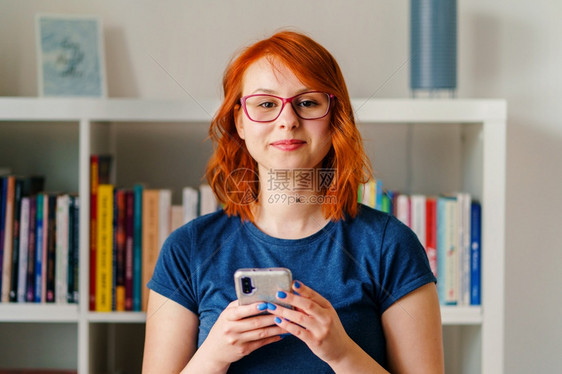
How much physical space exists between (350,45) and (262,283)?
0.95m

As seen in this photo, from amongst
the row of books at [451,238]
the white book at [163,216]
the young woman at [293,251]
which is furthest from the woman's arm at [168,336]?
the row of books at [451,238]

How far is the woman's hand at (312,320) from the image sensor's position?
0.78 m

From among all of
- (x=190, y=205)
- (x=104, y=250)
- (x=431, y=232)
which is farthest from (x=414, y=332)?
(x=104, y=250)

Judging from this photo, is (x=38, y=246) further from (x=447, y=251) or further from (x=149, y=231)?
(x=447, y=251)

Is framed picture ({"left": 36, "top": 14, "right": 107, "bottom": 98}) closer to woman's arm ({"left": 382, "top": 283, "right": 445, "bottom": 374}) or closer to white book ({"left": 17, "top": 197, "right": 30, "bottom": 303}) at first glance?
white book ({"left": 17, "top": 197, "right": 30, "bottom": 303})

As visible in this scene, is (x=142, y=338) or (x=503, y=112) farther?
(x=142, y=338)

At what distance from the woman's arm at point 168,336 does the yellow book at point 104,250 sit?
52 cm

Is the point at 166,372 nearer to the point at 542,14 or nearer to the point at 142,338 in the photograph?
the point at 142,338

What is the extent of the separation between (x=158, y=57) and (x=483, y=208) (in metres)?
0.83

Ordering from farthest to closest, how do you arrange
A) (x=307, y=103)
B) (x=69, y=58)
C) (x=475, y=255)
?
(x=69, y=58)
(x=475, y=255)
(x=307, y=103)

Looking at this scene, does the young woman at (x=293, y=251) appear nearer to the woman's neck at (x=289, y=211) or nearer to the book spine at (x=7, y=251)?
the woman's neck at (x=289, y=211)

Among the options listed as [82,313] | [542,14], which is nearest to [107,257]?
[82,313]

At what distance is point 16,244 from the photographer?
145cm

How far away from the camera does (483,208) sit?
1.41 meters
